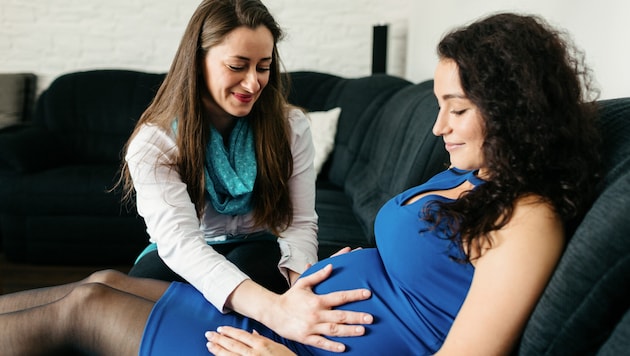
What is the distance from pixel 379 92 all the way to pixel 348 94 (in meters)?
0.32

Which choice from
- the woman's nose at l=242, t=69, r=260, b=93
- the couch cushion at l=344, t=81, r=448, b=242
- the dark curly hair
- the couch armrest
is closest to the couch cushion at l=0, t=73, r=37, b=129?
the couch armrest

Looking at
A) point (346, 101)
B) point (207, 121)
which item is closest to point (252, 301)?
point (207, 121)

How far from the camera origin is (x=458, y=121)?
1165 millimetres

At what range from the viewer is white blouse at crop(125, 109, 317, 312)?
1.48 meters

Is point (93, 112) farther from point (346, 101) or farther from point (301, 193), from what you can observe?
point (301, 193)

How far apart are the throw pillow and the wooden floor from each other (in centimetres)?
111

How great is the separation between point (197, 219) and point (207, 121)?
0.84 feet

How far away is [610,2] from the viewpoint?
1428 millimetres

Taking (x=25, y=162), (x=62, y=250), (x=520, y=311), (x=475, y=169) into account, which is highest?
(x=475, y=169)

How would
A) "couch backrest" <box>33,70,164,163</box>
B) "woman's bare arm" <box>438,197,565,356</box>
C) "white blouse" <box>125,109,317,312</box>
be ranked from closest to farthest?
"woman's bare arm" <box>438,197,565,356</box> → "white blouse" <box>125,109,317,312</box> → "couch backrest" <box>33,70,164,163</box>

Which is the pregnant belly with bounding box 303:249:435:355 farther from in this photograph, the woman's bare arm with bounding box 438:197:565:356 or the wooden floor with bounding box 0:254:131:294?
the wooden floor with bounding box 0:254:131:294

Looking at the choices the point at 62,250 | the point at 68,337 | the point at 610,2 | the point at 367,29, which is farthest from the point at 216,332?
the point at 367,29

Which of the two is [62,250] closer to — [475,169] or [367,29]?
[367,29]

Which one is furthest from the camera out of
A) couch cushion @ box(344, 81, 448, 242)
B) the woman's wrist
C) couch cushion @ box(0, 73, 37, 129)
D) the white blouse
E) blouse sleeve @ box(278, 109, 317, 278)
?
couch cushion @ box(0, 73, 37, 129)
